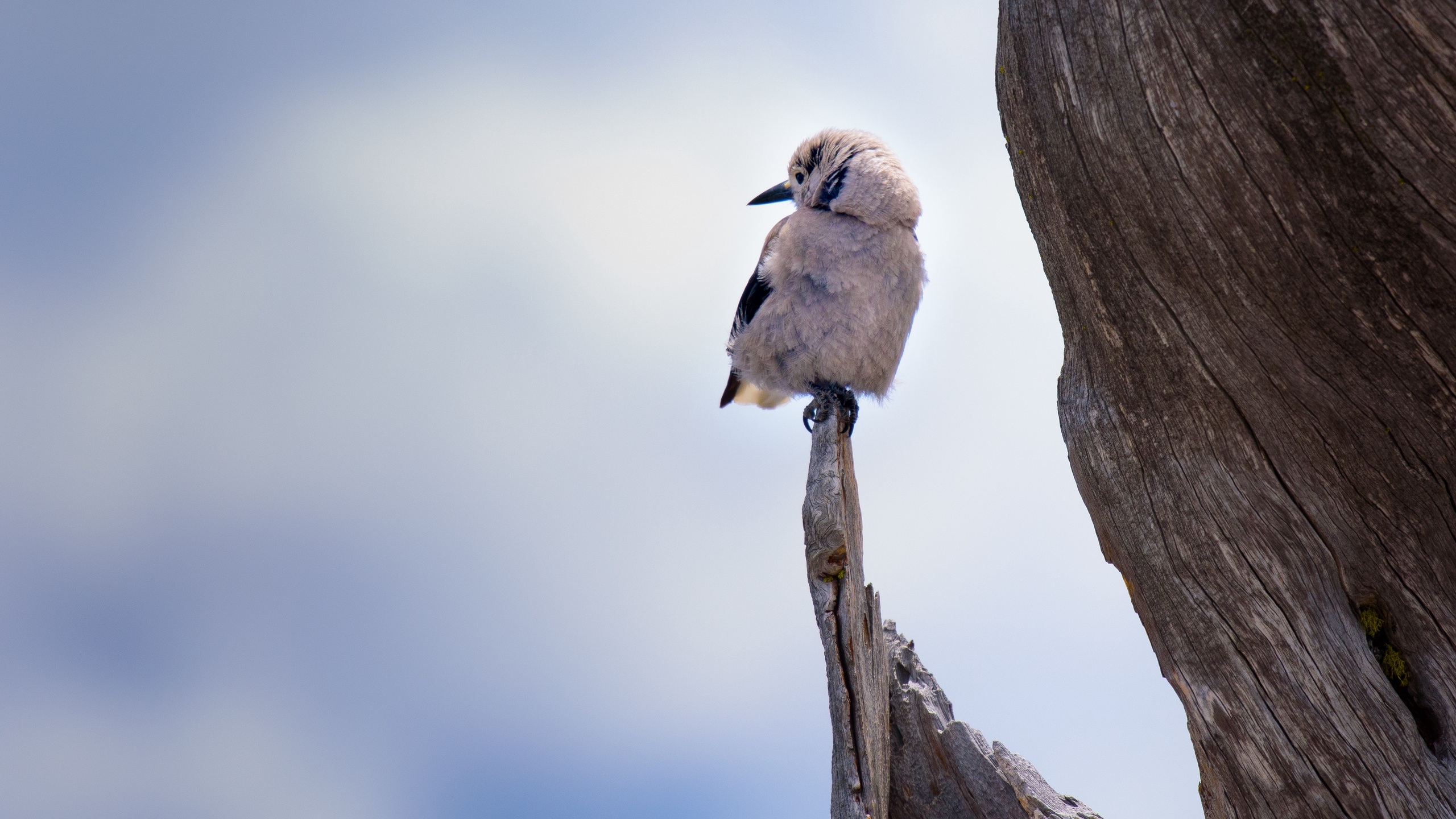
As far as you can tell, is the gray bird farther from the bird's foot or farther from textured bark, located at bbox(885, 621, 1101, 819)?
textured bark, located at bbox(885, 621, 1101, 819)

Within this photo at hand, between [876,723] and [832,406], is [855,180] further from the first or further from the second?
[876,723]

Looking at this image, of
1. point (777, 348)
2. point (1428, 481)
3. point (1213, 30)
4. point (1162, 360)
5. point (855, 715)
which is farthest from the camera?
point (777, 348)

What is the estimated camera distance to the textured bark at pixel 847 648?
13.2 feet

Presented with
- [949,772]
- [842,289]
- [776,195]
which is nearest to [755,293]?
[842,289]

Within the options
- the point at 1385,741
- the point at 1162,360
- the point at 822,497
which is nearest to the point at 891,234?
the point at 822,497

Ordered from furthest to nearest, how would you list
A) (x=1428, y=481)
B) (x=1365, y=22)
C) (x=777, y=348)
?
(x=777, y=348) → (x=1428, y=481) → (x=1365, y=22)

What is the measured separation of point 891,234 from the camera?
17.8ft

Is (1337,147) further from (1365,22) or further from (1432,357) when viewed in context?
(1432,357)

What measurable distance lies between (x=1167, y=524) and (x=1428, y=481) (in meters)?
0.75

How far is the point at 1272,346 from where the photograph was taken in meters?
3.04

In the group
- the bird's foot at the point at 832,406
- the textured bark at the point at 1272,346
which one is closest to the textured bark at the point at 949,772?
the textured bark at the point at 1272,346

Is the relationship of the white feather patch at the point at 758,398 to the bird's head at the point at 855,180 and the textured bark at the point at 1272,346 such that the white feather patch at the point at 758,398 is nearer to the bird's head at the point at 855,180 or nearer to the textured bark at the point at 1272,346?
the bird's head at the point at 855,180

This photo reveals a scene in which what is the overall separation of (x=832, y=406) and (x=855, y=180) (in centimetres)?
128

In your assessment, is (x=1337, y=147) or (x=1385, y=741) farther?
(x=1385, y=741)
